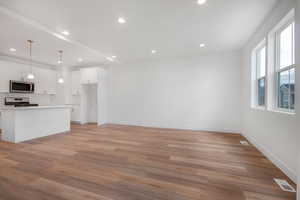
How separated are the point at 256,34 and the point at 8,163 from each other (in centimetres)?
601

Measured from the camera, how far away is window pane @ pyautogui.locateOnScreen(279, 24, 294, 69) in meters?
2.05

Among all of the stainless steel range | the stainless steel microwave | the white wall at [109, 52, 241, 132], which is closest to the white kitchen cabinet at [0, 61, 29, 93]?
the stainless steel microwave

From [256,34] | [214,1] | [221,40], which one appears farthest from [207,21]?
[256,34]

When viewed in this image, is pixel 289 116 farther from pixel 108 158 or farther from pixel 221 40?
pixel 108 158

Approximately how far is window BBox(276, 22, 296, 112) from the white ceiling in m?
0.57

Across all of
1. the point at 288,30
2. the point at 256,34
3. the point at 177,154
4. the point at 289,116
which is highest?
the point at 256,34

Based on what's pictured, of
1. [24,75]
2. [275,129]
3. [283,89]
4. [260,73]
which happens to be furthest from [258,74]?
[24,75]

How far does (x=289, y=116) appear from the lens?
187cm

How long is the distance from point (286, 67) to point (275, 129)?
111 cm

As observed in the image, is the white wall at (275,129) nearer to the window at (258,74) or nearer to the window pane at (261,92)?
the window at (258,74)

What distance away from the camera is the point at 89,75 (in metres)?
Result: 5.82

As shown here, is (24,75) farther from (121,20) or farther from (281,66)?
(281,66)

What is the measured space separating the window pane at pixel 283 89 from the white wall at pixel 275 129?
0.25m

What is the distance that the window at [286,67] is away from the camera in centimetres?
202
